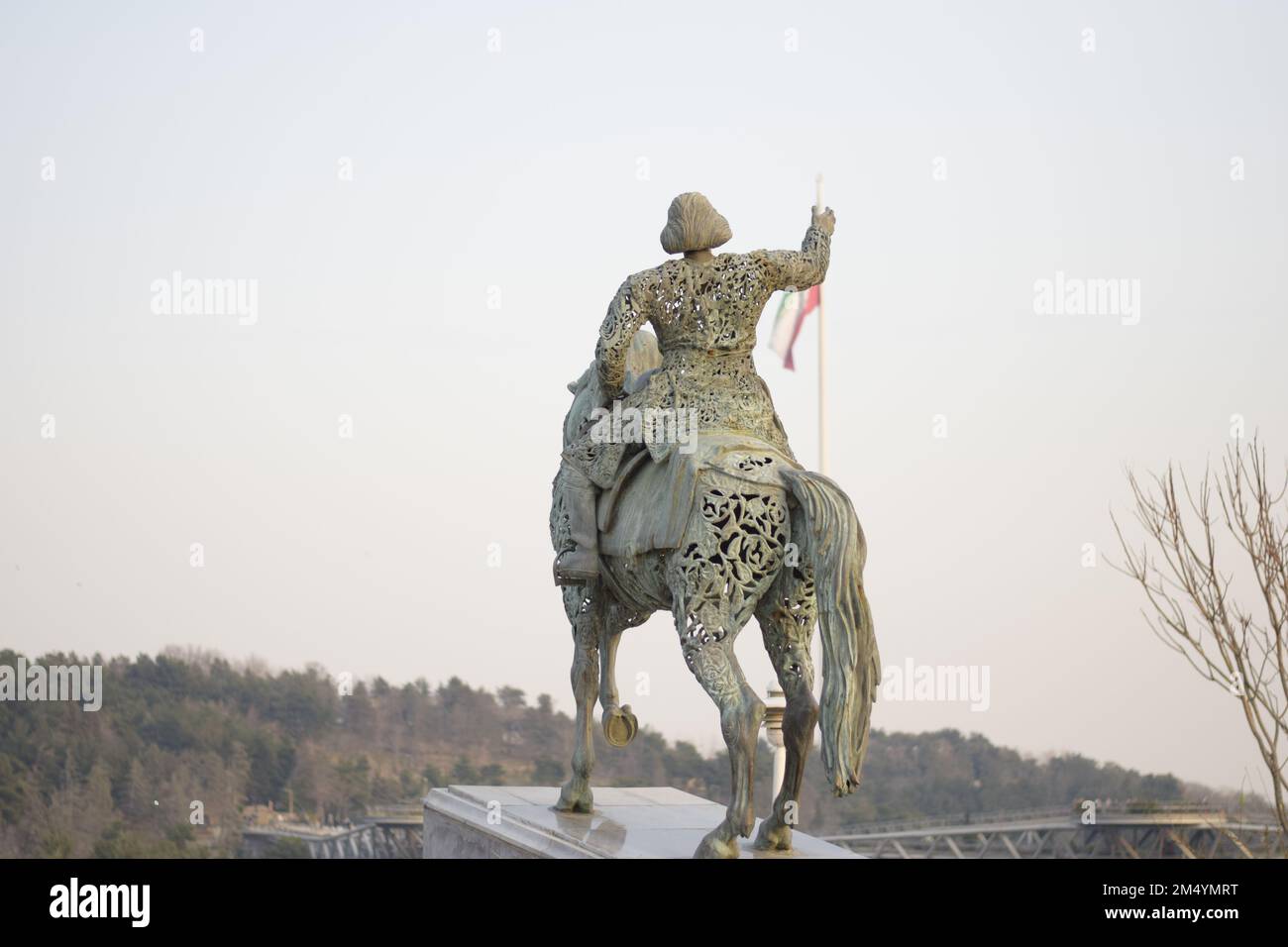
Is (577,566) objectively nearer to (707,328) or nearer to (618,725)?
(618,725)

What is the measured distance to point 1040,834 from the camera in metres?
25.0

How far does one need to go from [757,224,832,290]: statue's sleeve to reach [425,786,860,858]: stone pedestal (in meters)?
2.84

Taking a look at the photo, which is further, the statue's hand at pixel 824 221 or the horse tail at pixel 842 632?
the statue's hand at pixel 824 221

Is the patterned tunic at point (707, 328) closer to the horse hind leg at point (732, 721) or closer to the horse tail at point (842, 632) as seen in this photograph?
the horse tail at point (842, 632)

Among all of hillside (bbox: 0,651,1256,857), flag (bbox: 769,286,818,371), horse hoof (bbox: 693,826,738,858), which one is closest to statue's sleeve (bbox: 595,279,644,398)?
horse hoof (bbox: 693,826,738,858)

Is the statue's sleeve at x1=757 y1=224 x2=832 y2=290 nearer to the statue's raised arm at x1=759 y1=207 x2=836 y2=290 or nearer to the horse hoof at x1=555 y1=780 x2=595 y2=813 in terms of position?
the statue's raised arm at x1=759 y1=207 x2=836 y2=290

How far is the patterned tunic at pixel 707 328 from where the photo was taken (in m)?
8.49

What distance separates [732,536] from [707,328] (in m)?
1.15

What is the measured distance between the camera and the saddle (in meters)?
8.05

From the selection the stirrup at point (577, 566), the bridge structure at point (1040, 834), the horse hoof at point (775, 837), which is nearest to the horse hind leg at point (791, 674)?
the horse hoof at point (775, 837)

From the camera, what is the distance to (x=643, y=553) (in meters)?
8.52
